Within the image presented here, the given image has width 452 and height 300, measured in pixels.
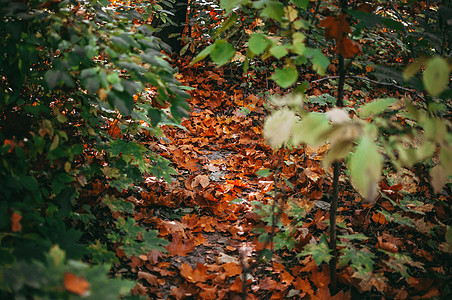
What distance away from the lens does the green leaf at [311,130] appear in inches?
41.9

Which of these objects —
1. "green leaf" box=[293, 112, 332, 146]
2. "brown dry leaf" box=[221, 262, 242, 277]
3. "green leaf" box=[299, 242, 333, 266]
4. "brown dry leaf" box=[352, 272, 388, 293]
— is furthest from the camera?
"brown dry leaf" box=[221, 262, 242, 277]

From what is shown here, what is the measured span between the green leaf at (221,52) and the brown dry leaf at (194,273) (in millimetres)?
1492

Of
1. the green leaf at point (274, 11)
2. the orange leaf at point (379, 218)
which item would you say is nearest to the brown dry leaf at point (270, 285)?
the orange leaf at point (379, 218)

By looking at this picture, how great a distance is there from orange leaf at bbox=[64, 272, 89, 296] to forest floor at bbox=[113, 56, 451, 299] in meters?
0.81

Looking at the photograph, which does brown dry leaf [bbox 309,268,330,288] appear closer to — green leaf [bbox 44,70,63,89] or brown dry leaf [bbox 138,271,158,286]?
brown dry leaf [bbox 138,271,158,286]

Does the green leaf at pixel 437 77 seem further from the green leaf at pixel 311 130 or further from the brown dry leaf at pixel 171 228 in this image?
the brown dry leaf at pixel 171 228

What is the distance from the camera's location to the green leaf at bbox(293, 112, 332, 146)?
1063mm

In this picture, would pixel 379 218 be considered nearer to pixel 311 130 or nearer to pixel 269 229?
pixel 269 229

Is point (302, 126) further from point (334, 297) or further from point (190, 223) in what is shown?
point (190, 223)

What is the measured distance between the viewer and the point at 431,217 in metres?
2.46

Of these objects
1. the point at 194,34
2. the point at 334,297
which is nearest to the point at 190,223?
the point at 334,297

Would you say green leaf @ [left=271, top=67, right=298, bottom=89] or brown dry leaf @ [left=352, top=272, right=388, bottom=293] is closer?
green leaf @ [left=271, top=67, right=298, bottom=89]

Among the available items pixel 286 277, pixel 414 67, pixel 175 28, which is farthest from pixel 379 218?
pixel 175 28

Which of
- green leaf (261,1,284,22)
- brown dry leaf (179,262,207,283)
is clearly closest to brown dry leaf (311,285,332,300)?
brown dry leaf (179,262,207,283)
